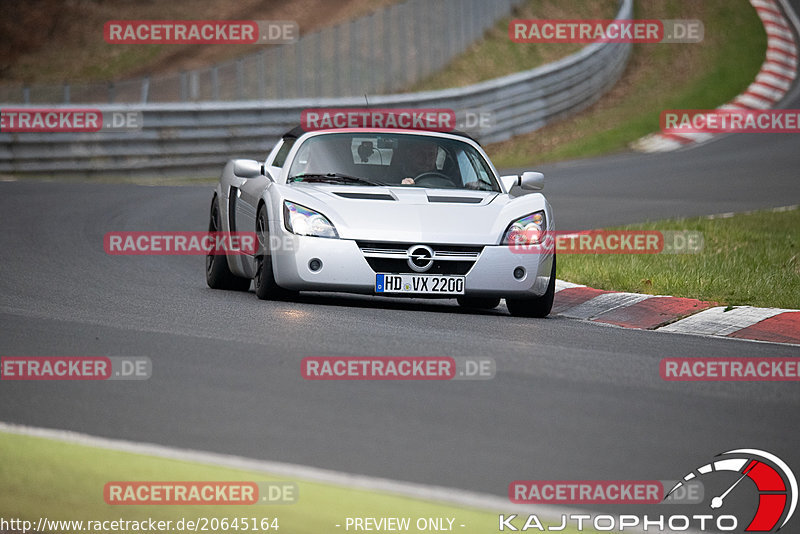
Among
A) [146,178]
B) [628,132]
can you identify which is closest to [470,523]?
[146,178]

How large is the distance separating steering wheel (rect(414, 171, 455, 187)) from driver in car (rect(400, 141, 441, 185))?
2 cm

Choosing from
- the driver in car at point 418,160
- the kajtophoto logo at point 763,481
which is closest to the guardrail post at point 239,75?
the driver in car at point 418,160

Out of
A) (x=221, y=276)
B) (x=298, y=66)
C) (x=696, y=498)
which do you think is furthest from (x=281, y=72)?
(x=696, y=498)

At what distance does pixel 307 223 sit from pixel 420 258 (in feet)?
2.64

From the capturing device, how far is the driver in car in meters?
10.2

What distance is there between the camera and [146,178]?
72.7ft

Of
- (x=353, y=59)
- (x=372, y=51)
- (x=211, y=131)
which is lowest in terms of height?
(x=211, y=131)

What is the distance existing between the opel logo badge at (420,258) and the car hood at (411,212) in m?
0.05

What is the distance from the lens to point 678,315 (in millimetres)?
9625

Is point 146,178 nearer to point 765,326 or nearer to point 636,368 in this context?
point 765,326

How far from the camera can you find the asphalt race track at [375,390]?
5160 mm

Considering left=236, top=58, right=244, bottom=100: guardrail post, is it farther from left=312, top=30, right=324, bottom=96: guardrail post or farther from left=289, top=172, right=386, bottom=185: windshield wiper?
left=289, top=172, right=386, bottom=185: windshield wiper

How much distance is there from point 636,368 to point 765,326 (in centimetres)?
238

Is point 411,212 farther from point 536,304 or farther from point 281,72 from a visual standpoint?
point 281,72
